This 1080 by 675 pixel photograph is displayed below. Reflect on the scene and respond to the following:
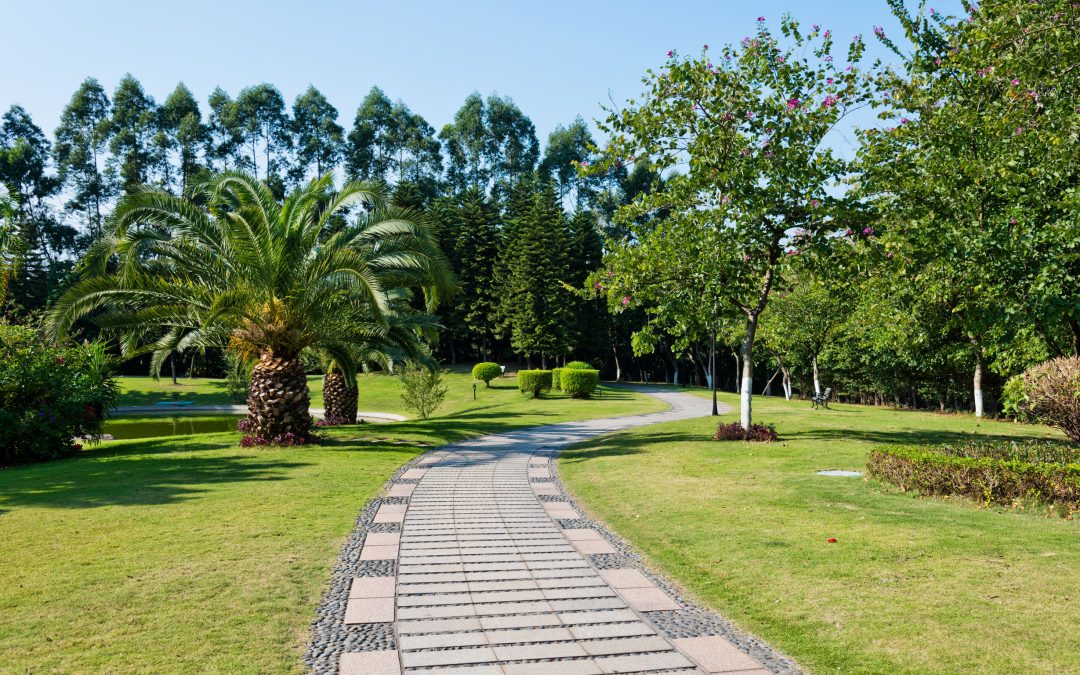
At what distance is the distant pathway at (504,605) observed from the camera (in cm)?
445

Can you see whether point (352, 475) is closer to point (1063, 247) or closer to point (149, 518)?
point (149, 518)

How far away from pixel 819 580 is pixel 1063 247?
1033 cm

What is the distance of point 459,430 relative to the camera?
19297mm

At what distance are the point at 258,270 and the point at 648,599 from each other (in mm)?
11752

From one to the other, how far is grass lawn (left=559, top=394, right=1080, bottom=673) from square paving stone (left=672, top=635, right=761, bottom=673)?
356 millimetres

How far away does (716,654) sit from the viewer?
4605 mm

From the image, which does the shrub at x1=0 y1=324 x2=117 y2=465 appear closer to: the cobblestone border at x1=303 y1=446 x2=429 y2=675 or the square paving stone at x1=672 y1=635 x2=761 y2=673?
the cobblestone border at x1=303 y1=446 x2=429 y2=675

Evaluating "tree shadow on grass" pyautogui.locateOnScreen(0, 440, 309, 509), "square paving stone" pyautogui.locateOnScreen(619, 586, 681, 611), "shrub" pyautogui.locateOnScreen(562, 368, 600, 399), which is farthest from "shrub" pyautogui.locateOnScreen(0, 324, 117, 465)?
"shrub" pyautogui.locateOnScreen(562, 368, 600, 399)

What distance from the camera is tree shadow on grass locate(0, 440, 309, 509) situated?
30.8 feet

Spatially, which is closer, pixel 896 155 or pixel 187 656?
pixel 187 656

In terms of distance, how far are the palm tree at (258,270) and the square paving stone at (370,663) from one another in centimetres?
1017

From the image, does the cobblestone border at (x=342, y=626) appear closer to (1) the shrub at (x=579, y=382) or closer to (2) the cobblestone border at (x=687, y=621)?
(2) the cobblestone border at (x=687, y=621)

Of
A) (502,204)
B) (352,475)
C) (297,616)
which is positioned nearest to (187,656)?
(297,616)

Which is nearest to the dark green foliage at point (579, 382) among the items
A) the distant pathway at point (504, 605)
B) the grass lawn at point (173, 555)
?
the grass lawn at point (173, 555)
